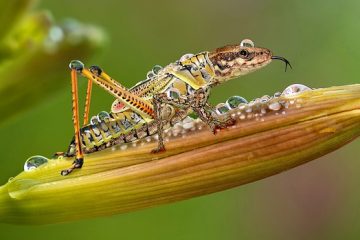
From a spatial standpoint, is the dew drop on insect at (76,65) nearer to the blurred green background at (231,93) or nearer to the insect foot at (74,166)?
the insect foot at (74,166)

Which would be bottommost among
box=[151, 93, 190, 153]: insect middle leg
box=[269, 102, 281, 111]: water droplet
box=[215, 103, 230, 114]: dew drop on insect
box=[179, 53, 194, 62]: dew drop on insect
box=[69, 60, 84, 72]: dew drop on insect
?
box=[269, 102, 281, 111]: water droplet

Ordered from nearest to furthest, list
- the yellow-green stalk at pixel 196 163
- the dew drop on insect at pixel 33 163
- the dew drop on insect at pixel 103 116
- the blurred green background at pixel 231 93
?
the yellow-green stalk at pixel 196 163 < the dew drop on insect at pixel 33 163 < the dew drop on insect at pixel 103 116 < the blurred green background at pixel 231 93

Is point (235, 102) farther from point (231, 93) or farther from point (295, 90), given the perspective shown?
point (231, 93)

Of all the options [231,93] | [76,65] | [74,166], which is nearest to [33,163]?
[74,166]

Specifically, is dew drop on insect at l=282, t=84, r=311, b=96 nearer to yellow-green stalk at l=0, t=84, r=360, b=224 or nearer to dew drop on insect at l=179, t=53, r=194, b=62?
yellow-green stalk at l=0, t=84, r=360, b=224

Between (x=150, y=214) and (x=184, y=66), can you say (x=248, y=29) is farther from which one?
(x=184, y=66)

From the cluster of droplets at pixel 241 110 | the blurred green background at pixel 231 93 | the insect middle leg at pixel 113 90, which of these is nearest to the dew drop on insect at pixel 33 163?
the cluster of droplets at pixel 241 110

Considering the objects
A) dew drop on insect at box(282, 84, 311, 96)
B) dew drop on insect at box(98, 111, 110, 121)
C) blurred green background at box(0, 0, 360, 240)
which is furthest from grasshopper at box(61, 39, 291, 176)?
blurred green background at box(0, 0, 360, 240)

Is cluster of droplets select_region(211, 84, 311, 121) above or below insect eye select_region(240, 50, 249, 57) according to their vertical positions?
below
